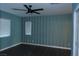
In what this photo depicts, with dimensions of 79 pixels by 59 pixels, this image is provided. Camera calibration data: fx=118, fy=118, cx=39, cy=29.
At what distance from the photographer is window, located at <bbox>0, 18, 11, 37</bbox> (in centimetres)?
439

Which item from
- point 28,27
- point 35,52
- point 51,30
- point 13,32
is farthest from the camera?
point 28,27

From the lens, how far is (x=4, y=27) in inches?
180

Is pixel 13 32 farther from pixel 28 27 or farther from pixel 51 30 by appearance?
pixel 51 30

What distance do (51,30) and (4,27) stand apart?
217 cm

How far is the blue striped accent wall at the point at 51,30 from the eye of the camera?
525 cm

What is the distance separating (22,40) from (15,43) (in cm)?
62

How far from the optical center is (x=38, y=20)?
586cm

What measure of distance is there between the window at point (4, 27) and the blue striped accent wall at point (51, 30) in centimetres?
141

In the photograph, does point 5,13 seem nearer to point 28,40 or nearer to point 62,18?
point 28,40

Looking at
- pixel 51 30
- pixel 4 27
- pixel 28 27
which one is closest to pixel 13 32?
pixel 4 27

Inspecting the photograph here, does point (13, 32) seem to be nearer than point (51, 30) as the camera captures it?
Yes

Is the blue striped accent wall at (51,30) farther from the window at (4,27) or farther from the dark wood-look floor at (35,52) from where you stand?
the window at (4,27)

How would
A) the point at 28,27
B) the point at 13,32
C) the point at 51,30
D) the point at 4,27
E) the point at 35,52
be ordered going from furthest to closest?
the point at 28,27 → the point at 51,30 → the point at 13,32 → the point at 4,27 → the point at 35,52

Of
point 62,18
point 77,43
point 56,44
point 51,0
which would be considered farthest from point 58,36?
point 51,0
